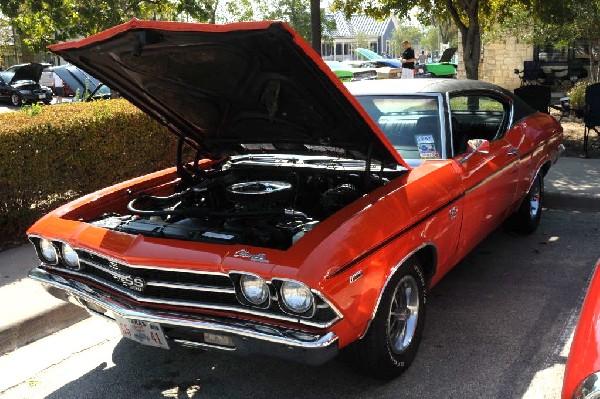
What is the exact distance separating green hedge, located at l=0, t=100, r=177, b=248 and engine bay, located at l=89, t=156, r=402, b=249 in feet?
7.18

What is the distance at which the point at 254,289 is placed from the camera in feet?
9.55

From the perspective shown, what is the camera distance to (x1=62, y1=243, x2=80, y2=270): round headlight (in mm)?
3525

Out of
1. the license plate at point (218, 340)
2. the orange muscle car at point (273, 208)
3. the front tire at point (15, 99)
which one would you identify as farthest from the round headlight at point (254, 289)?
the front tire at point (15, 99)

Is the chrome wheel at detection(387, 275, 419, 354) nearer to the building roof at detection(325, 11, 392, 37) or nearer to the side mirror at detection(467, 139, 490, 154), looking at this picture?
the side mirror at detection(467, 139, 490, 154)

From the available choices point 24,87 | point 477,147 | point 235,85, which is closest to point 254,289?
point 235,85

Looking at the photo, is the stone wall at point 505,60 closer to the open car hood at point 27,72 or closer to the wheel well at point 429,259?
the open car hood at point 27,72

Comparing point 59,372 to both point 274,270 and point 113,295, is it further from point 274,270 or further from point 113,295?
point 274,270

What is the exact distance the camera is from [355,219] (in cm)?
318

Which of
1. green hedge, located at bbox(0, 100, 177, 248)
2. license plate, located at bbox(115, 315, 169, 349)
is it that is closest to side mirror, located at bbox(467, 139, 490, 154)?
license plate, located at bbox(115, 315, 169, 349)

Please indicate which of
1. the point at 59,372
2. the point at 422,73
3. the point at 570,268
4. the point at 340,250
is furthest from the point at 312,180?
the point at 422,73

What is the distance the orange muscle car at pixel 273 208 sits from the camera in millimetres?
2902

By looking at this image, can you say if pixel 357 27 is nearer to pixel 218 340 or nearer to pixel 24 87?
pixel 24 87

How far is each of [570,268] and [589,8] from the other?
10151 millimetres

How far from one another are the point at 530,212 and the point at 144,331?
399 centimetres
